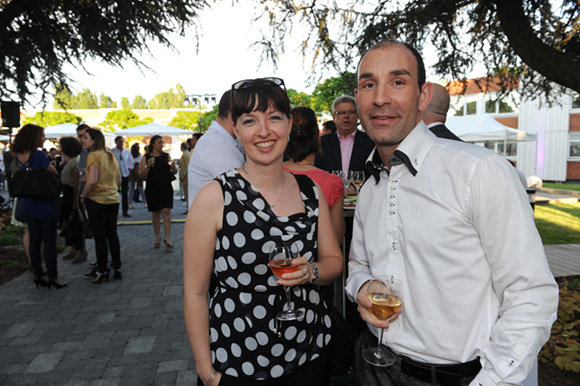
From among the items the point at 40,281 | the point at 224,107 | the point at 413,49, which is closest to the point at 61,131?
the point at 40,281

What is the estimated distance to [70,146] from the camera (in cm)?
654

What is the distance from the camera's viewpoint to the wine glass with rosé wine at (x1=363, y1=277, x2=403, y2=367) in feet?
4.77

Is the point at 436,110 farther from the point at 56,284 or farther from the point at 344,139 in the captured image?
the point at 56,284

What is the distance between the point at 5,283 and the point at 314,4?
6.25 meters

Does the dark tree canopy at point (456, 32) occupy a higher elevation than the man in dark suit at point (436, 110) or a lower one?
higher

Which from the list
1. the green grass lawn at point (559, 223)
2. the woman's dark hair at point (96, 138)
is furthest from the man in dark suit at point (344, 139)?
the green grass lawn at point (559, 223)

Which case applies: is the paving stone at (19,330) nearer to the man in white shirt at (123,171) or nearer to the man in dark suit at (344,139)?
the man in dark suit at (344,139)

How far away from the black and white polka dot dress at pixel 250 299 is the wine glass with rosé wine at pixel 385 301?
0.37 m

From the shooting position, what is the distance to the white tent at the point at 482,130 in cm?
1576

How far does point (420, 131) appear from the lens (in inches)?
60.3

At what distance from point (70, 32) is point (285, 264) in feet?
24.0

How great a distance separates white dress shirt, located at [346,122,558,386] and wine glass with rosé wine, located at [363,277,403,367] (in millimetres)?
40

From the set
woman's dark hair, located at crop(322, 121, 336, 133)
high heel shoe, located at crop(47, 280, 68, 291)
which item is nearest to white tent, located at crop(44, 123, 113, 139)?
high heel shoe, located at crop(47, 280, 68, 291)

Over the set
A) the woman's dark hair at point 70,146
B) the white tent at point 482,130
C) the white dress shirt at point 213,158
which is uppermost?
the white tent at point 482,130
